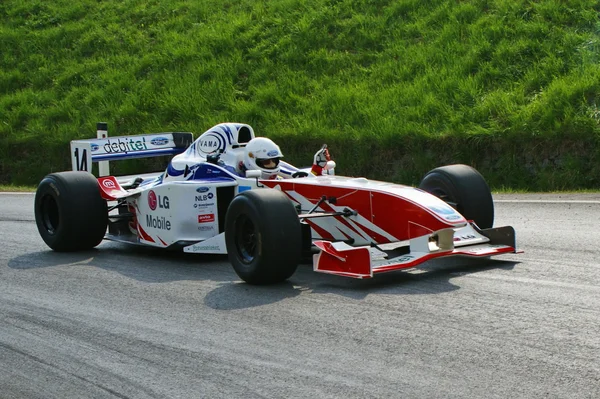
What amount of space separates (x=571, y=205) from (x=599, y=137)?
10.9 feet

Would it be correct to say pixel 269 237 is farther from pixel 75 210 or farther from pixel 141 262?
pixel 75 210

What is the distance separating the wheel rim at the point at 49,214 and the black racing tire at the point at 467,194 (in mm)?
4500

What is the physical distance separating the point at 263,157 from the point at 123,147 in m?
3.06

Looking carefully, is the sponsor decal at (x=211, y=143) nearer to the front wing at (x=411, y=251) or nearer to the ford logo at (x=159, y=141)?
the ford logo at (x=159, y=141)

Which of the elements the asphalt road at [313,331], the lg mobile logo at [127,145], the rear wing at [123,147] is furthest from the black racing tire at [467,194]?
the lg mobile logo at [127,145]

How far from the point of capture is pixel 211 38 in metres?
23.9

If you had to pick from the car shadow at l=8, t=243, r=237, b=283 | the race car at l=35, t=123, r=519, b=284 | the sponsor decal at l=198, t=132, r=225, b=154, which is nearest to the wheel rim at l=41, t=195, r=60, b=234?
the race car at l=35, t=123, r=519, b=284

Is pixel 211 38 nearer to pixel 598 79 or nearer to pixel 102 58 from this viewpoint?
pixel 102 58

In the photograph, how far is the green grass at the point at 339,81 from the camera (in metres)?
15.0

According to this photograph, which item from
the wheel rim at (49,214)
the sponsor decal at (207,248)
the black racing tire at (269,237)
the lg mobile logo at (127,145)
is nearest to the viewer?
the black racing tire at (269,237)

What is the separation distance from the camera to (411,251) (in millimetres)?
7195

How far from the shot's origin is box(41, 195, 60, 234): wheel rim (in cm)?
1009

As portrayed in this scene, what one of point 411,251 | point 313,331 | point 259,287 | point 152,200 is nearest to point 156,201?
point 152,200

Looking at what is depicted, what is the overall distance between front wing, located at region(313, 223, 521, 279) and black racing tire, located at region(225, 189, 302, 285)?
269mm
